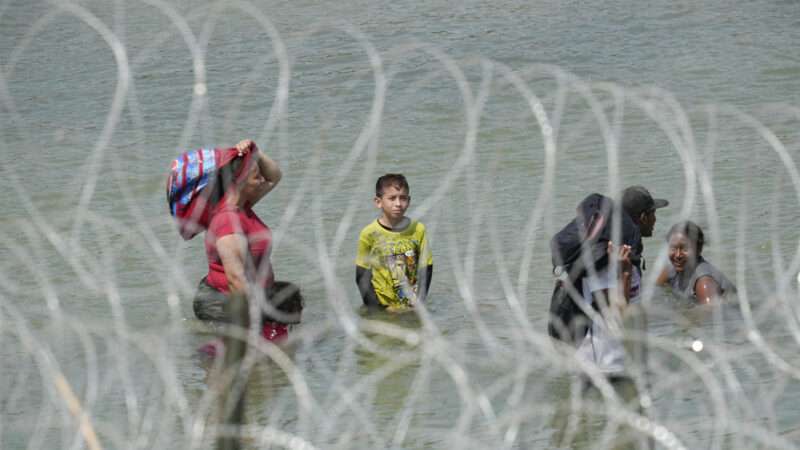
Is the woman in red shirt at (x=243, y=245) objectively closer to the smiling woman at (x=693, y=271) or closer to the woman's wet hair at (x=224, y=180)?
the woman's wet hair at (x=224, y=180)

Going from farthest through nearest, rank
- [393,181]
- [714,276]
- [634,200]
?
1. [714,276]
2. [393,181]
3. [634,200]

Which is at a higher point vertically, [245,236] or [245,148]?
[245,148]

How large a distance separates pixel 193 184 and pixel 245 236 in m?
0.41

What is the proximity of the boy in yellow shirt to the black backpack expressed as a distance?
1790mm

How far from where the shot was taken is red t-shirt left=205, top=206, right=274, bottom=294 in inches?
276

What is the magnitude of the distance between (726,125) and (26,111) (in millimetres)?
7109

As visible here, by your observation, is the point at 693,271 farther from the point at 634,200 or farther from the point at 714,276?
the point at 634,200

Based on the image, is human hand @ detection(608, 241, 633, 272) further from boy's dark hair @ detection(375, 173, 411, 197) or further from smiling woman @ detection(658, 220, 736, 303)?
boy's dark hair @ detection(375, 173, 411, 197)

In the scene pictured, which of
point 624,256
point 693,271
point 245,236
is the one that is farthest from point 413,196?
point 624,256

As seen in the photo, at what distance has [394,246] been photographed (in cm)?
891

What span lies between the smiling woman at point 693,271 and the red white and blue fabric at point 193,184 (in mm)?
2865

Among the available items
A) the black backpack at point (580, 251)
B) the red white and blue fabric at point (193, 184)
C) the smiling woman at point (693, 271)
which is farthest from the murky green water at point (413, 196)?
the red white and blue fabric at point (193, 184)

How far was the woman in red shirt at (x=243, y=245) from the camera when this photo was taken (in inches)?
274

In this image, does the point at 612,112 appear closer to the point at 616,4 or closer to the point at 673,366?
the point at 616,4
